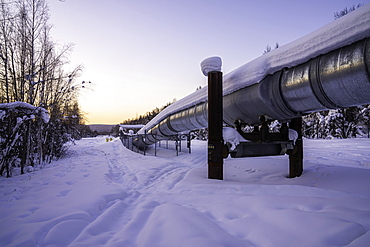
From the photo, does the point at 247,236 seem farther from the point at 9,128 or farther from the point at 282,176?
the point at 9,128

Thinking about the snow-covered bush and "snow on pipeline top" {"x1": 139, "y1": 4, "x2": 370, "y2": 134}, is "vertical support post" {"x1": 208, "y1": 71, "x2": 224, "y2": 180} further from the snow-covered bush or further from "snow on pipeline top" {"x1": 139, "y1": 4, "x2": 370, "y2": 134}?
the snow-covered bush

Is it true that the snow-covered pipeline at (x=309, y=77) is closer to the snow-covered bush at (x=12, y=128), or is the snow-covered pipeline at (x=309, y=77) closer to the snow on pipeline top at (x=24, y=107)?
the snow on pipeline top at (x=24, y=107)

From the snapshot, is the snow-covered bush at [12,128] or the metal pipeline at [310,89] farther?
the snow-covered bush at [12,128]

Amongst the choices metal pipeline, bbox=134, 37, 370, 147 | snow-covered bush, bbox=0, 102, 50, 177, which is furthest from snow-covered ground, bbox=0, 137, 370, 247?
snow-covered bush, bbox=0, 102, 50, 177

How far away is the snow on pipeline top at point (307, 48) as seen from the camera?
2.31 metres

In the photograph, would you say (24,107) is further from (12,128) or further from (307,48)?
(307,48)

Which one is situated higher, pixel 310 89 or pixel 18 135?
pixel 310 89

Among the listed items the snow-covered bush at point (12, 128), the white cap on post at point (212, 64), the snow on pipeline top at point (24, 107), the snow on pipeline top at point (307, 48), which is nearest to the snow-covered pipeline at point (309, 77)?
the snow on pipeline top at point (307, 48)

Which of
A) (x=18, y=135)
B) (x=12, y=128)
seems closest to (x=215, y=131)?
(x=18, y=135)

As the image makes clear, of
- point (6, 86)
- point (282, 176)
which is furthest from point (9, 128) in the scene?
point (282, 176)

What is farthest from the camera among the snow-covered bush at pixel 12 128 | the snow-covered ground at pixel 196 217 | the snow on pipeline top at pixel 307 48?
the snow-covered bush at pixel 12 128

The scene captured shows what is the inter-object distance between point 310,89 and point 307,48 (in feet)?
2.00

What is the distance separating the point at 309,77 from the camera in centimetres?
292

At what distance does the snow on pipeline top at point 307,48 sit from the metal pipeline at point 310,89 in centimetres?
11
